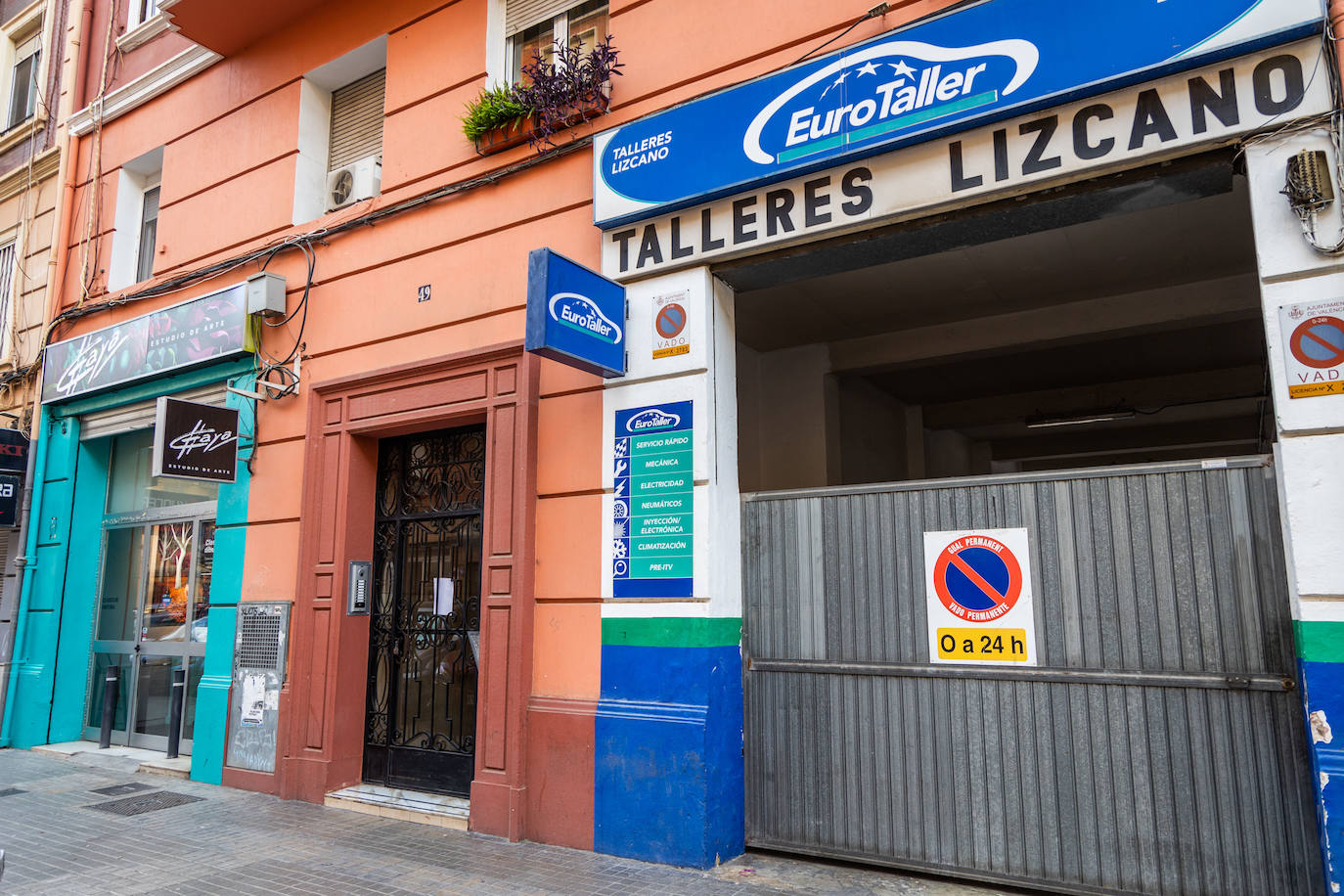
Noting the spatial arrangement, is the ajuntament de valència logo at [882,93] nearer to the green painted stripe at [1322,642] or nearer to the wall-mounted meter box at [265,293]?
the green painted stripe at [1322,642]

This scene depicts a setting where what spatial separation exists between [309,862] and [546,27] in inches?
257

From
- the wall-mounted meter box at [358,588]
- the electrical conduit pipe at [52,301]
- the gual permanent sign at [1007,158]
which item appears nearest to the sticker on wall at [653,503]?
the gual permanent sign at [1007,158]

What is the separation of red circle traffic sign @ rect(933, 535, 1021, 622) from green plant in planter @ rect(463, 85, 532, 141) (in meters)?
4.53

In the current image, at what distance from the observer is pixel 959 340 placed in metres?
9.98

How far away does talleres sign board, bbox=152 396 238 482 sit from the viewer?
7.86 m

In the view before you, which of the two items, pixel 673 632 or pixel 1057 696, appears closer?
pixel 1057 696

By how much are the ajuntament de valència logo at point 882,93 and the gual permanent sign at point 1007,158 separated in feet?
0.58

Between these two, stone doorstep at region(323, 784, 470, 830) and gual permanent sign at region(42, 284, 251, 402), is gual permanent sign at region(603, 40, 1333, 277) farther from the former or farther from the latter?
gual permanent sign at region(42, 284, 251, 402)

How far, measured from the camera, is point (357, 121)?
8.78 metres

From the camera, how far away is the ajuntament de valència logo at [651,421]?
5941mm

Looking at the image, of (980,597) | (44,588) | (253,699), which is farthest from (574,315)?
(44,588)

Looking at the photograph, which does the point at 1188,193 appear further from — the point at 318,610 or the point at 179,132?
the point at 179,132

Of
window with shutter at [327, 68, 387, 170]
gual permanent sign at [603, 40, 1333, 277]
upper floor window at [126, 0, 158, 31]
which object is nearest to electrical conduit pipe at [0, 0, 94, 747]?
upper floor window at [126, 0, 158, 31]

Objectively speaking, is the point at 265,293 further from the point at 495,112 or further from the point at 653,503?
the point at 653,503
